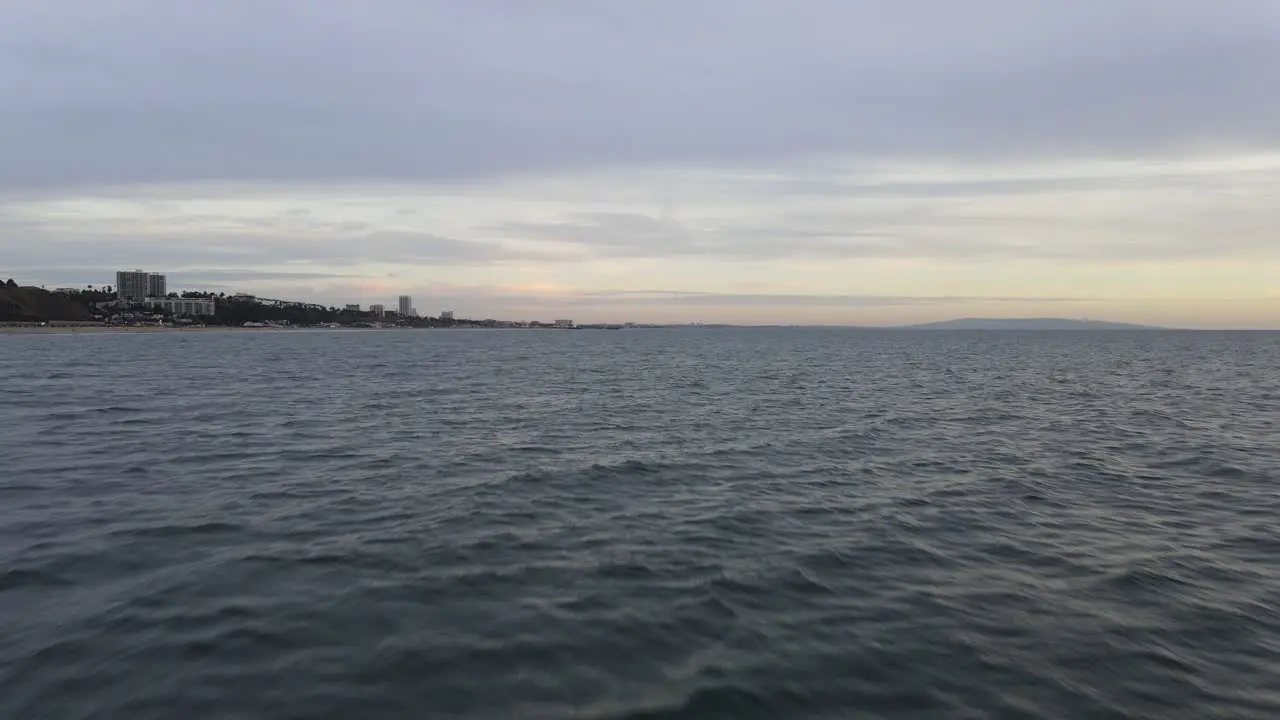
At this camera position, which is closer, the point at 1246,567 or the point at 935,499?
the point at 1246,567

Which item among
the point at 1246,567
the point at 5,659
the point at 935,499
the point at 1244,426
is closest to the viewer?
the point at 5,659

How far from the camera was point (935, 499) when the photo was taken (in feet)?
59.0

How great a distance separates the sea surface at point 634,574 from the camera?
344 inches

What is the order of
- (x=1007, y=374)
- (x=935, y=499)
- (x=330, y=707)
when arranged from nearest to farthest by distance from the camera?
(x=330, y=707), (x=935, y=499), (x=1007, y=374)

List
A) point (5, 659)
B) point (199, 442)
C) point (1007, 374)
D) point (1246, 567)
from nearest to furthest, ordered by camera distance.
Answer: point (5, 659), point (1246, 567), point (199, 442), point (1007, 374)

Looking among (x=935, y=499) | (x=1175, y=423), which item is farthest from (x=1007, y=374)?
(x=935, y=499)

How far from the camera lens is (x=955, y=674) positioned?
30.1 ft

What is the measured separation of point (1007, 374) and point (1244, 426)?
113 feet

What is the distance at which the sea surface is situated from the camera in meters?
8.73

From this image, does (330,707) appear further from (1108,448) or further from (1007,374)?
(1007,374)

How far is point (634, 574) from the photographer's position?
495 inches

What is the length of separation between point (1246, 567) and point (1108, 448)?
13698 millimetres

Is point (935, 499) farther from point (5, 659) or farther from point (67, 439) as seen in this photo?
point (67, 439)

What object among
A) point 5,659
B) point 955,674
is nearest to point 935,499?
point 955,674
